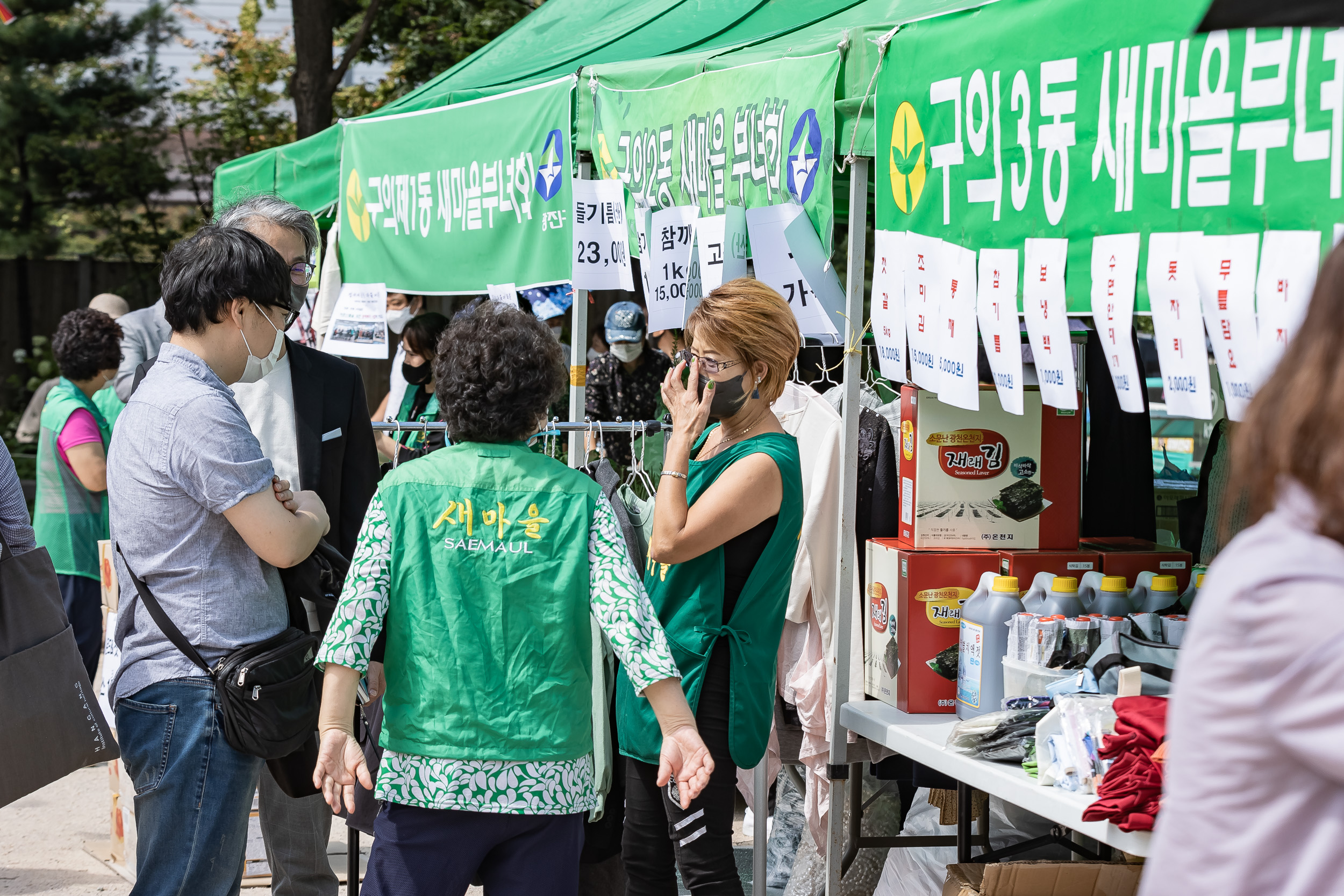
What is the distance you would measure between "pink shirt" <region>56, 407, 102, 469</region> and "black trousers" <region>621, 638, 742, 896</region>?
3.94 m

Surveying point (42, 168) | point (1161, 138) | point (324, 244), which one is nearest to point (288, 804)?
point (1161, 138)

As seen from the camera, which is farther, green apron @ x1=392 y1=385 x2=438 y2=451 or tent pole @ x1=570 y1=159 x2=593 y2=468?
green apron @ x1=392 y1=385 x2=438 y2=451

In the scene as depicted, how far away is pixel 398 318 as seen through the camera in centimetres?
769

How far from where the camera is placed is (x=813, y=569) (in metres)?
3.79

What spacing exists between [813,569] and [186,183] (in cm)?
1582

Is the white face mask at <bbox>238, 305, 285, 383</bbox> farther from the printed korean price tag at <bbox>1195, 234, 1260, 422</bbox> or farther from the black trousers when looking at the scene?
the printed korean price tag at <bbox>1195, 234, 1260, 422</bbox>

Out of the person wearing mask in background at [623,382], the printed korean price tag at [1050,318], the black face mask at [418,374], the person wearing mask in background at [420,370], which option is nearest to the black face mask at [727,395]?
the printed korean price tag at [1050,318]

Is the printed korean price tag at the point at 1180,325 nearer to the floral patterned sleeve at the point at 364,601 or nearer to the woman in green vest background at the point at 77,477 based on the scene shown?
the floral patterned sleeve at the point at 364,601

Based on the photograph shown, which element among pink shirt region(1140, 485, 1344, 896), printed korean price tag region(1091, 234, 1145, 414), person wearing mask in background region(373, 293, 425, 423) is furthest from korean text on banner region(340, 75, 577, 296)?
pink shirt region(1140, 485, 1344, 896)

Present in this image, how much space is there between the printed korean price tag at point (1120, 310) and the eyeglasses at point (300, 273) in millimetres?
1967

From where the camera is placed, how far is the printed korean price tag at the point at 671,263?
3.92m

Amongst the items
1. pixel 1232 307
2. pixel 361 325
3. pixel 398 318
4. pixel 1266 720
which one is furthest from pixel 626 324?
pixel 1266 720

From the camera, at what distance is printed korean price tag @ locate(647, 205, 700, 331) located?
3.92 m

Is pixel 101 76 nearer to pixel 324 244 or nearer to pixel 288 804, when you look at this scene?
pixel 324 244
